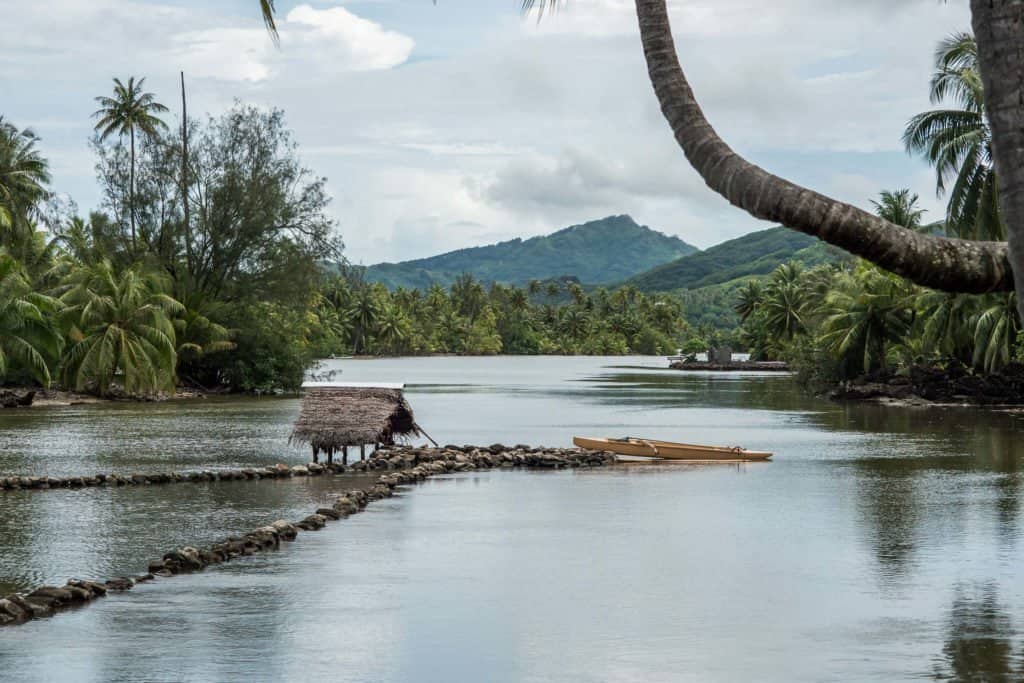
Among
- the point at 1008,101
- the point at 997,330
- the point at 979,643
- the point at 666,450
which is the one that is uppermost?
the point at 997,330

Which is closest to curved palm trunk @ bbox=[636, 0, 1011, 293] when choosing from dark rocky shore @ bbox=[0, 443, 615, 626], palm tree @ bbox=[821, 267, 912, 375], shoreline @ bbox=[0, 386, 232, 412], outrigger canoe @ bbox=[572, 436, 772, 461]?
dark rocky shore @ bbox=[0, 443, 615, 626]

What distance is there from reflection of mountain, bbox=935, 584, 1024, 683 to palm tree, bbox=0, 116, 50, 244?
3951cm

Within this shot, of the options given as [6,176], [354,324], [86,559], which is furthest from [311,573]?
[354,324]

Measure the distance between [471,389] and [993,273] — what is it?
51618 millimetres

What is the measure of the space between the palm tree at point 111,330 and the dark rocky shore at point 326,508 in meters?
20.3

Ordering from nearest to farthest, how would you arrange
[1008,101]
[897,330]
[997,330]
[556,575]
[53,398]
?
1. [1008,101]
2. [556,575]
3. [997,330]
4. [53,398]
5. [897,330]

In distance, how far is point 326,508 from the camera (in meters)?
15.2

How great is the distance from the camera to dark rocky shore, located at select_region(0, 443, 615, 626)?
9867 millimetres

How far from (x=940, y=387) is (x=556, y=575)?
3607 cm

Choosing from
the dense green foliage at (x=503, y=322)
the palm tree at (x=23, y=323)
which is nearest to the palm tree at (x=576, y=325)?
the dense green foliage at (x=503, y=322)

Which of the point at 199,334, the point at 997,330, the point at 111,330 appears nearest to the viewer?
the point at 997,330

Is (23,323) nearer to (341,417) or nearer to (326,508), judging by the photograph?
(341,417)

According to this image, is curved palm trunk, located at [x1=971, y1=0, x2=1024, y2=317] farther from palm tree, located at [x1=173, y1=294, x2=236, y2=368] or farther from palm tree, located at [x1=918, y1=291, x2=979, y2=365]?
palm tree, located at [x1=173, y1=294, x2=236, y2=368]

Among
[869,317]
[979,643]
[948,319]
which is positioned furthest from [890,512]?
[869,317]
